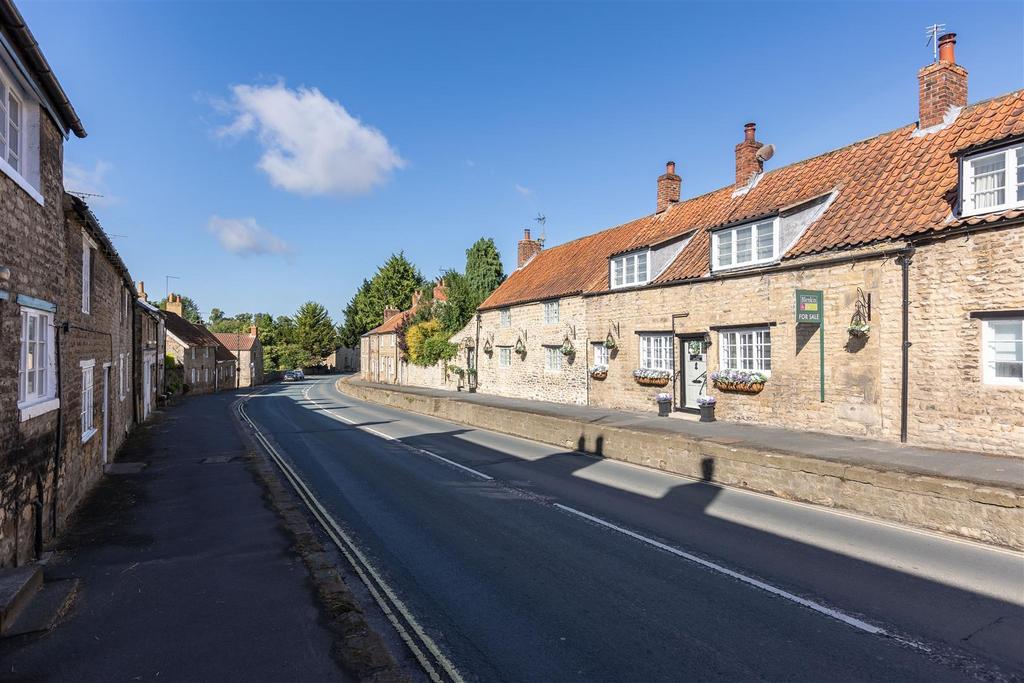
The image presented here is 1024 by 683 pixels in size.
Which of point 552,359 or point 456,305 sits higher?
point 456,305

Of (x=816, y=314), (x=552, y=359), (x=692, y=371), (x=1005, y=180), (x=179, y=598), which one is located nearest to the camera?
(x=179, y=598)

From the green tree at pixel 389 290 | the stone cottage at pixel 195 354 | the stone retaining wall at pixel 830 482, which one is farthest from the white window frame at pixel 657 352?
the green tree at pixel 389 290

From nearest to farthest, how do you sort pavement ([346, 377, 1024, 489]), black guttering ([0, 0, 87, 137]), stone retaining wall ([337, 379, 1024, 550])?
1. black guttering ([0, 0, 87, 137])
2. stone retaining wall ([337, 379, 1024, 550])
3. pavement ([346, 377, 1024, 489])

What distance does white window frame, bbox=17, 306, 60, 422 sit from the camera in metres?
6.80

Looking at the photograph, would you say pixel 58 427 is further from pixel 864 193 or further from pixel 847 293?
pixel 864 193

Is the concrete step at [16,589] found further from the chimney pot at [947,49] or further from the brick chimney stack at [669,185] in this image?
the brick chimney stack at [669,185]

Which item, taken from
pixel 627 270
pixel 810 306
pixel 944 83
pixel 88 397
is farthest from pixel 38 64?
pixel 944 83

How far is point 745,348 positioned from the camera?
632 inches

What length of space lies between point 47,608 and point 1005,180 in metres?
16.1

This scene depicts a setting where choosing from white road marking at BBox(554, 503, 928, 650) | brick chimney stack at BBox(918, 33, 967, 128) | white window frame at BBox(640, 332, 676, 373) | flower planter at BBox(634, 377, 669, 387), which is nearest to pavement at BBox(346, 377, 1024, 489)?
flower planter at BBox(634, 377, 669, 387)

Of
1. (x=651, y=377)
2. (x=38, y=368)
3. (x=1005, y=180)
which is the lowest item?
(x=651, y=377)

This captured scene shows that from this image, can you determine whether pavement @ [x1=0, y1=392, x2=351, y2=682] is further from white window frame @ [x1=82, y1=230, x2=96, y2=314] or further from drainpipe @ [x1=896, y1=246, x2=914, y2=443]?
drainpipe @ [x1=896, y1=246, x2=914, y2=443]

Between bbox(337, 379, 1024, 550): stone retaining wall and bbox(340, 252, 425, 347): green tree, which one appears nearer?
bbox(337, 379, 1024, 550): stone retaining wall

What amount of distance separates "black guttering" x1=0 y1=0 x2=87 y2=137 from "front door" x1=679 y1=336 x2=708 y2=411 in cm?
1540
